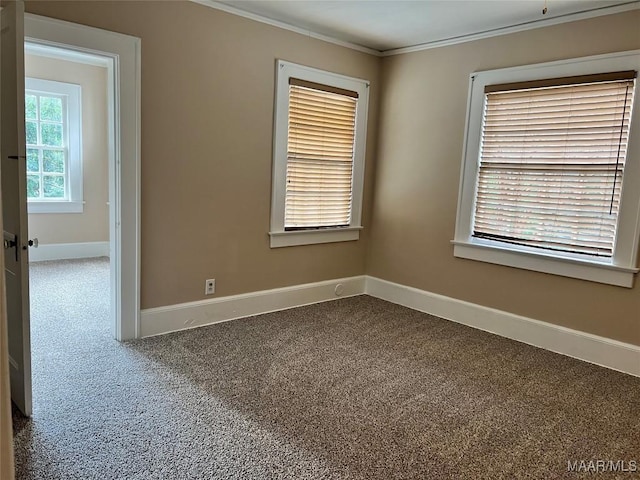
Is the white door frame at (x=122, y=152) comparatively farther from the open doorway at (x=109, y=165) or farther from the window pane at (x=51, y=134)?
the window pane at (x=51, y=134)

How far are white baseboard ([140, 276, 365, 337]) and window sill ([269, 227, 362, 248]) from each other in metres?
0.41

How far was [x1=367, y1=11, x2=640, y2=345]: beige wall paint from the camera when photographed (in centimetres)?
319

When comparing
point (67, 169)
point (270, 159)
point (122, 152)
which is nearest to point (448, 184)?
point (270, 159)

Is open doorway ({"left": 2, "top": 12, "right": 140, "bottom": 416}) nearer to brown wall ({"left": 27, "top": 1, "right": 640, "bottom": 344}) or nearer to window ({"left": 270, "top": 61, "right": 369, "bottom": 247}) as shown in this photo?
brown wall ({"left": 27, "top": 1, "right": 640, "bottom": 344})

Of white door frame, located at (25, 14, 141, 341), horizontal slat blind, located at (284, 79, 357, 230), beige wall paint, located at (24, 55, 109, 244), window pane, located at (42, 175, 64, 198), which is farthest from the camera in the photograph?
window pane, located at (42, 175, 64, 198)

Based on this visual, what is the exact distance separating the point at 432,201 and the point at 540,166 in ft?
3.22

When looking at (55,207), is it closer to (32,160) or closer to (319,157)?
(32,160)

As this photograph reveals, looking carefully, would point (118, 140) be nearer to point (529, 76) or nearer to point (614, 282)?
point (529, 76)

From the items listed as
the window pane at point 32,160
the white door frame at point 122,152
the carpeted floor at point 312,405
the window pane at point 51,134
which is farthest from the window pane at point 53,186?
the white door frame at point 122,152

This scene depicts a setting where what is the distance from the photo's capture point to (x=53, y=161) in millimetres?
5750

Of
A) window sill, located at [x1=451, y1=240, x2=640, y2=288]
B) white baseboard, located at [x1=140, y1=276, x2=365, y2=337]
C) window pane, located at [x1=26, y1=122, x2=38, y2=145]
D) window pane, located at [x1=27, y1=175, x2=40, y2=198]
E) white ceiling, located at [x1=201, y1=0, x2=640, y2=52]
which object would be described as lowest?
white baseboard, located at [x1=140, y1=276, x2=365, y2=337]

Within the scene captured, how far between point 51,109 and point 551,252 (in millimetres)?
5753

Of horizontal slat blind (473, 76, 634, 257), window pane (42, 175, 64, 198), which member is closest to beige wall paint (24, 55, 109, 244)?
window pane (42, 175, 64, 198)

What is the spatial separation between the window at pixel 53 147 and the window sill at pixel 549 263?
4.80 metres
